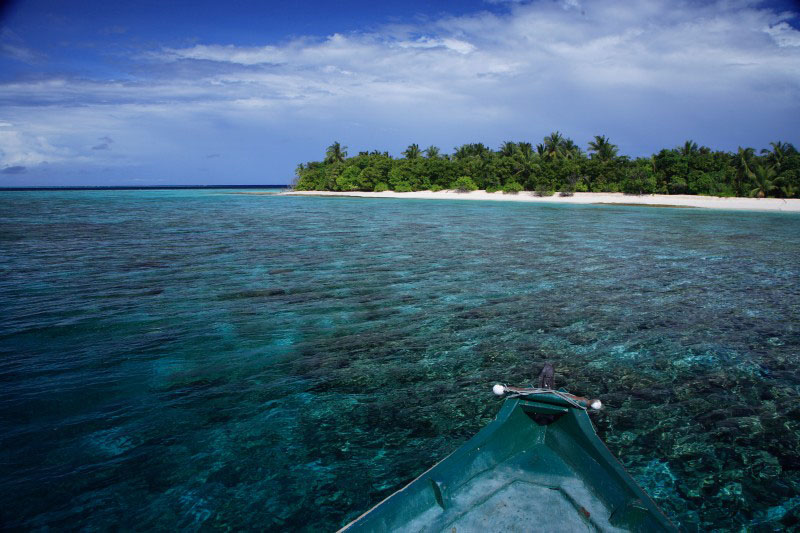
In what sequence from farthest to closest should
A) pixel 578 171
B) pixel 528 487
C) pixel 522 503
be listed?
pixel 578 171, pixel 528 487, pixel 522 503

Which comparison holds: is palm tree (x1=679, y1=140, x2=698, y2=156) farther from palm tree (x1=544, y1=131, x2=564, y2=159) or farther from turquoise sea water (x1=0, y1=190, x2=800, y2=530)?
turquoise sea water (x1=0, y1=190, x2=800, y2=530)

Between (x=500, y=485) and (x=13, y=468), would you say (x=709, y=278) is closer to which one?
(x=500, y=485)

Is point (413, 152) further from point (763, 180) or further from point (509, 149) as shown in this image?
point (763, 180)

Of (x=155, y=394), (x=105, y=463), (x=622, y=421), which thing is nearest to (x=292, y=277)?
(x=155, y=394)

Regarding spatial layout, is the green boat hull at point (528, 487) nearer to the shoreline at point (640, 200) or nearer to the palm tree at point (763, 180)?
the shoreline at point (640, 200)

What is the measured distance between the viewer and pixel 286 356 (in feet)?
29.9

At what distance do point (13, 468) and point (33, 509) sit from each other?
40.0 inches

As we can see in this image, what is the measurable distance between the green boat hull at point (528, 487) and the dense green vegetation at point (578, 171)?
7456cm

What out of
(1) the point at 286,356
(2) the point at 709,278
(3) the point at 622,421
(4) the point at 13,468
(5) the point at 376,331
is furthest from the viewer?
(2) the point at 709,278

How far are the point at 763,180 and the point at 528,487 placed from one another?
7736 cm

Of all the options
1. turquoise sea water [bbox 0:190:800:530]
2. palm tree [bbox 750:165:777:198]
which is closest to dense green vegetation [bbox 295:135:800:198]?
palm tree [bbox 750:165:777:198]

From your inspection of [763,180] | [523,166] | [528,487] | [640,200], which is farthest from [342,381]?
[523,166]

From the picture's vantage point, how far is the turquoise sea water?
17.5 feet

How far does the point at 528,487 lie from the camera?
4.49 meters
